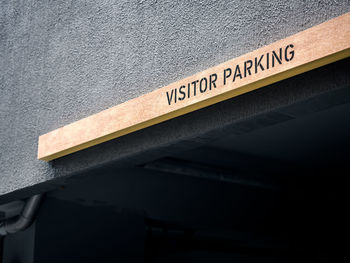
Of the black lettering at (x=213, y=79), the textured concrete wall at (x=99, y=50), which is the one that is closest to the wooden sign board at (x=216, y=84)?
the black lettering at (x=213, y=79)

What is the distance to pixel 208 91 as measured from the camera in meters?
3.16

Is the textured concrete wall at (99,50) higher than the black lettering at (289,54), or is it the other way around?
the textured concrete wall at (99,50)

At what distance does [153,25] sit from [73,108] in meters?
1.04

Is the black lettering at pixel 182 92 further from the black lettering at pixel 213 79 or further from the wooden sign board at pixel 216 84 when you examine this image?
the black lettering at pixel 213 79

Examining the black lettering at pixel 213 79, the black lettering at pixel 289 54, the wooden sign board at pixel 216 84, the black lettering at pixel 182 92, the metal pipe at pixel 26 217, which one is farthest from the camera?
the metal pipe at pixel 26 217

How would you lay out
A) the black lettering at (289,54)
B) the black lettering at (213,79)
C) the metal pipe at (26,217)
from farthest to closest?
1. the metal pipe at (26,217)
2. the black lettering at (213,79)
3. the black lettering at (289,54)

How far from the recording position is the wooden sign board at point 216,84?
2.66 m

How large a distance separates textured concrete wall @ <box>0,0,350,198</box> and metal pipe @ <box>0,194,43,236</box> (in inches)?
37.7

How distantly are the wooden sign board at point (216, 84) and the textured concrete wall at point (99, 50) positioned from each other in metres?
0.16

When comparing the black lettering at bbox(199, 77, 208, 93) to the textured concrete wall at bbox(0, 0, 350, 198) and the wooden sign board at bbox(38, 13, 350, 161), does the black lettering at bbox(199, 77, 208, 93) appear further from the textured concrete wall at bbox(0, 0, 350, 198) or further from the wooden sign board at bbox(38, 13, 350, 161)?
the textured concrete wall at bbox(0, 0, 350, 198)

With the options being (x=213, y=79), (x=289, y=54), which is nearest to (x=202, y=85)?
(x=213, y=79)

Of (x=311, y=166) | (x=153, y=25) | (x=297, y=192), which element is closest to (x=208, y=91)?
(x=153, y=25)

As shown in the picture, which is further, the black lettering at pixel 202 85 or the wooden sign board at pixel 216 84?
the black lettering at pixel 202 85

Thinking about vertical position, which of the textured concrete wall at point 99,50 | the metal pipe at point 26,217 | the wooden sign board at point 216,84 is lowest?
the metal pipe at point 26,217
